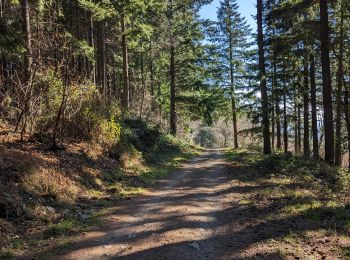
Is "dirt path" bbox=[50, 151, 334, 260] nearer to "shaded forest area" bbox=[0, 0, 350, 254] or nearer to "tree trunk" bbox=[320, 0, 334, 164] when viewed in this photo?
"shaded forest area" bbox=[0, 0, 350, 254]

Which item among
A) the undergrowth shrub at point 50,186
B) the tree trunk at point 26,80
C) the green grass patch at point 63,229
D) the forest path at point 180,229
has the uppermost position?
the tree trunk at point 26,80

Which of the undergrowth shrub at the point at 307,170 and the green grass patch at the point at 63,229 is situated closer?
the green grass patch at the point at 63,229

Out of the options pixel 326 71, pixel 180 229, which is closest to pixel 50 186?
pixel 180 229

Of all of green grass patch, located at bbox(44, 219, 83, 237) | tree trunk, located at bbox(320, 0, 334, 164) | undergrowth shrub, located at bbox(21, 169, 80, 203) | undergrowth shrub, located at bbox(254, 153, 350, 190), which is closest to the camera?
green grass patch, located at bbox(44, 219, 83, 237)

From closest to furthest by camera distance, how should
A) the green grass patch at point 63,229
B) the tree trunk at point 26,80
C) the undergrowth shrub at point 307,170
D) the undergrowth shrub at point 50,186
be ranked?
1. the green grass patch at point 63,229
2. the undergrowth shrub at point 50,186
3. the tree trunk at point 26,80
4. the undergrowth shrub at point 307,170

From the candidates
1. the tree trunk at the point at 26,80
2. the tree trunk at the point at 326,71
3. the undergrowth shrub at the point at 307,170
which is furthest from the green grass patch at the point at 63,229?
the tree trunk at the point at 326,71

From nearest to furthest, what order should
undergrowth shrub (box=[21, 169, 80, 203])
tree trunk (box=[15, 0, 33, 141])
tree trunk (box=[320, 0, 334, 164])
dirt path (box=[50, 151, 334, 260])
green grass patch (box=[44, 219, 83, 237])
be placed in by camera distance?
dirt path (box=[50, 151, 334, 260]), green grass patch (box=[44, 219, 83, 237]), undergrowth shrub (box=[21, 169, 80, 203]), tree trunk (box=[15, 0, 33, 141]), tree trunk (box=[320, 0, 334, 164])

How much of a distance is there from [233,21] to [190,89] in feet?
28.9

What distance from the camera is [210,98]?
38.1 meters

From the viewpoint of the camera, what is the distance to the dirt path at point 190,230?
6.00 metres

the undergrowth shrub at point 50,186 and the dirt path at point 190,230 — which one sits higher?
the undergrowth shrub at point 50,186

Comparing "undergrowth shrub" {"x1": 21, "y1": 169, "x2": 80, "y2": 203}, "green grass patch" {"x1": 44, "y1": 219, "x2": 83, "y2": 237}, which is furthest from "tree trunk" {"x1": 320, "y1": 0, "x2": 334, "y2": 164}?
"green grass patch" {"x1": 44, "y1": 219, "x2": 83, "y2": 237}

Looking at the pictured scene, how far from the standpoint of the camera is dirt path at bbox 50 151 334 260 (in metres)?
6.00

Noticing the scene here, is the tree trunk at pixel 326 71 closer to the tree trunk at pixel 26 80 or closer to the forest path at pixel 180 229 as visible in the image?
the forest path at pixel 180 229
